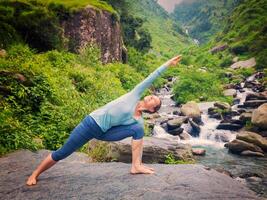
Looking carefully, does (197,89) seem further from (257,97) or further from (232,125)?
(232,125)

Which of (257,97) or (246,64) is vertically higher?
(246,64)

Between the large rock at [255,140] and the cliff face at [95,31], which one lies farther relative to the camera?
the cliff face at [95,31]

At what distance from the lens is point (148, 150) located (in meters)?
12.1

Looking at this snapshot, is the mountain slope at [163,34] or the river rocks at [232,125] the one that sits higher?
the mountain slope at [163,34]

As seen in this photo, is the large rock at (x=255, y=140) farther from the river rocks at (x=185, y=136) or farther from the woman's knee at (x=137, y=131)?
the woman's knee at (x=137, y=131)

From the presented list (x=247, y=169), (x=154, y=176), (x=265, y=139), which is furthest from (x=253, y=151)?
(x=154, y=176)

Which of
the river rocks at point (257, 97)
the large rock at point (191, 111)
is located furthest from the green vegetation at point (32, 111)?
the river rocks at point (257, 97)

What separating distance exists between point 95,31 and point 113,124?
30.8 meters

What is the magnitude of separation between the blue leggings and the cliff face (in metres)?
27.3

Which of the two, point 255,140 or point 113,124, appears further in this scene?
point 255,140

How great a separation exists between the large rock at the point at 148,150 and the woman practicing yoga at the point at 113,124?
4.99 meters

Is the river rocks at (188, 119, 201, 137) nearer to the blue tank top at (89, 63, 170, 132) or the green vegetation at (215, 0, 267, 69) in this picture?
the blue tank top at (89, 63, 170, 132)

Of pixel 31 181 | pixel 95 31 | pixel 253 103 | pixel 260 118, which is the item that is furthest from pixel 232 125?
pixel 31 181

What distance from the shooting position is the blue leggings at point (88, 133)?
20.6ft
